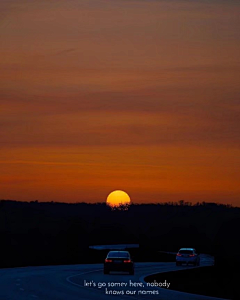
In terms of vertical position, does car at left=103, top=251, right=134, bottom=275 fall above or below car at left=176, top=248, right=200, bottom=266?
below

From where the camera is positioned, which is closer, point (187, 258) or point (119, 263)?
point (119, 263)

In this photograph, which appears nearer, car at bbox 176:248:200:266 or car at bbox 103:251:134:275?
car at bbox 103:251:134:275

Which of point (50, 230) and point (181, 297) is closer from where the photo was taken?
point (181, 297)

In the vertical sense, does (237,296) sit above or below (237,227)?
below

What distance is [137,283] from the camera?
41.1 metres

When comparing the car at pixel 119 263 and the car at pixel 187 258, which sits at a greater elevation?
the car at pixel 187 258

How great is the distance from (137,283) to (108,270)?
378 inches

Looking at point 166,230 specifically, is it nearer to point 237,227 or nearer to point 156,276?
point 237,227

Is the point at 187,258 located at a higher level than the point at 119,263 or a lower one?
higher

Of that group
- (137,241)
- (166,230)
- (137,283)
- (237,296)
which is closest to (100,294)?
(237,296)

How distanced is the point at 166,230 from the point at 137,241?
122 feet

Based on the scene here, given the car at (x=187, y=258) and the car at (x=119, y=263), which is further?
the car at (x=187, y=258)

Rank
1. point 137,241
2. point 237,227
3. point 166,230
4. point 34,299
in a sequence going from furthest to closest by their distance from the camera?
point 166,230 < point 237,227 < point 137,241 < point 34,299

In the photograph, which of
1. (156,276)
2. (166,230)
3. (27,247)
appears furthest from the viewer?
(166,230)
